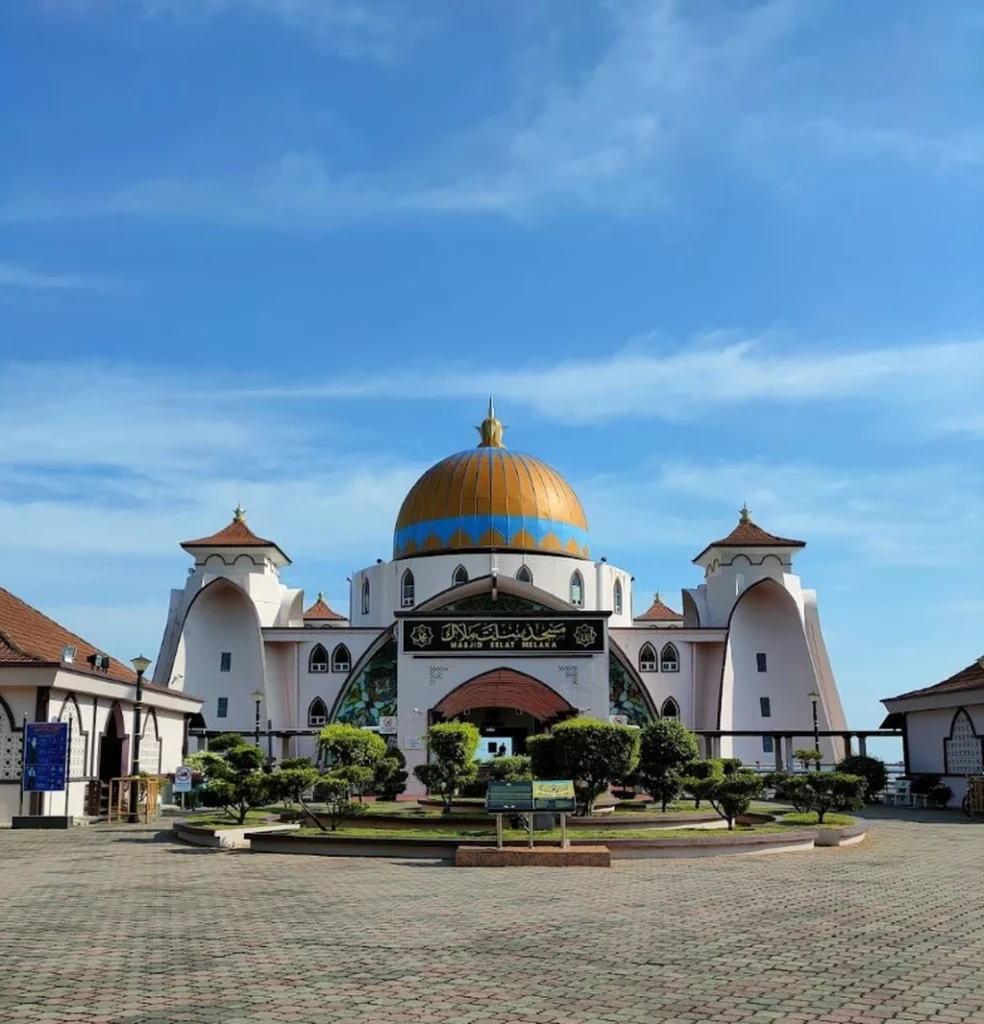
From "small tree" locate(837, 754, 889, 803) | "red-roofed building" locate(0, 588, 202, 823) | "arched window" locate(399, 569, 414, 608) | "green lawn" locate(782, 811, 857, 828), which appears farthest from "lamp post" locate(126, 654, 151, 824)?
"arched window" locate(399, 569, 414, 608)

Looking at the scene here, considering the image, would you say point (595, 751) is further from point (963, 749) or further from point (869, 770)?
point (963, 749)

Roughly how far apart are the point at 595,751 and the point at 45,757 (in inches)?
397

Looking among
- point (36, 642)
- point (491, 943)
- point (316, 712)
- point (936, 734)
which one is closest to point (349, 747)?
point (36, 642)

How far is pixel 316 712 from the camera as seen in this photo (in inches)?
1629

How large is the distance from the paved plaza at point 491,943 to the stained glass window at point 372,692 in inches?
950

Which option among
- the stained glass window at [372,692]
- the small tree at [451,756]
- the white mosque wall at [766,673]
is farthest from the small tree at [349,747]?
the white mosque wall at [766,673]

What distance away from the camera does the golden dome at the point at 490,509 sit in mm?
42062

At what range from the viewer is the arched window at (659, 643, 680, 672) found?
4141cm

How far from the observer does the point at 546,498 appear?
43.1m

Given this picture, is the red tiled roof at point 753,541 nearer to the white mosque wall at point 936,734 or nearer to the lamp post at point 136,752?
the white mosque wall at point 936,734

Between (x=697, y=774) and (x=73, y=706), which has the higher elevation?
(x=73, y=706)

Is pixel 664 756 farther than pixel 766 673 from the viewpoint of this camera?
No

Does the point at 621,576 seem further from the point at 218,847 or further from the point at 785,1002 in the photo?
the point at 785,1002

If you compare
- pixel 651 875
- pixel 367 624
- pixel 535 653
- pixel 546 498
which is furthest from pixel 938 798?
pixel 367 624
